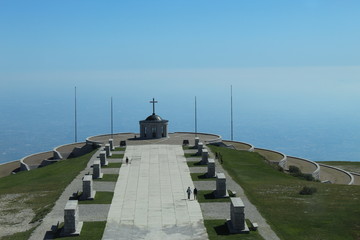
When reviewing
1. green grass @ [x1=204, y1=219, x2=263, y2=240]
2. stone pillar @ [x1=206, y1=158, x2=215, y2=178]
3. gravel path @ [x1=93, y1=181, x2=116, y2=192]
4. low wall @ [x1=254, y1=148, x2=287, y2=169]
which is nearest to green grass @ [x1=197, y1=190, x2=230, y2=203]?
green grass @ [x1=204, y1=219, x2=263, y2=240]

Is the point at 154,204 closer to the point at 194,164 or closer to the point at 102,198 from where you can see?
the point at 102,198

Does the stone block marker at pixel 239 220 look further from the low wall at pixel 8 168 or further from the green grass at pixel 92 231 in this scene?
the low wall at pixel 8 168

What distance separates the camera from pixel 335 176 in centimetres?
6356

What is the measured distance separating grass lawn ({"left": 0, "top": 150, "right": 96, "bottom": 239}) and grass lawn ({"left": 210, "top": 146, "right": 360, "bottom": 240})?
47.4 feet

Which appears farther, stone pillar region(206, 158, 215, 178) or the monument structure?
the monument structure

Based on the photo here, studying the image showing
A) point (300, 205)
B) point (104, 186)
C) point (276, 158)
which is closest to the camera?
point (300, 205)

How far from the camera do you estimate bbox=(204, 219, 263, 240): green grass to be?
28.2m

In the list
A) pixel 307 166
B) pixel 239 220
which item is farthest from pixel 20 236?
pixel 307 166

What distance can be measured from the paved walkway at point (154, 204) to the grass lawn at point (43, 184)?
4.62 m

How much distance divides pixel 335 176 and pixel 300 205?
30797 millimetres

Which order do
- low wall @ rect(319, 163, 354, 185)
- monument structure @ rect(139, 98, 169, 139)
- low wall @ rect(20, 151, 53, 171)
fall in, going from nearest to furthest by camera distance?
low wall @ rect(319, 163, 354, 185)
low wall @ rect(20, 151, 53, 171)
monument structure @ rect(139, 98, 169, 139)

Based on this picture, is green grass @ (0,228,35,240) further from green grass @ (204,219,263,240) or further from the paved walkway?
green grass @ (204,219,263,240)

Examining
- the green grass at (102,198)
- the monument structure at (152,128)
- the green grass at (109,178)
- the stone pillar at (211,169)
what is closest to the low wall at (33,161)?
the monument structure at (152,128)

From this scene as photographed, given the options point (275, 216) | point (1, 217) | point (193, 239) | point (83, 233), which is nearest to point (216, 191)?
point (275, 216)
